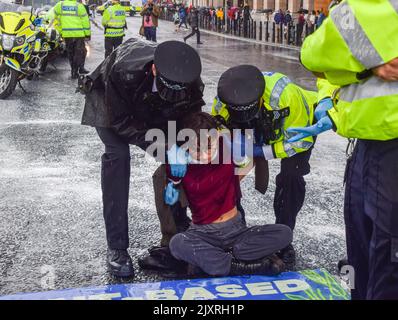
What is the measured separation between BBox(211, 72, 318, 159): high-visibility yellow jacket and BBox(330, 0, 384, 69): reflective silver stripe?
3.50 ft

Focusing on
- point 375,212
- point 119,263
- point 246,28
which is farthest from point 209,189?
point 246,28

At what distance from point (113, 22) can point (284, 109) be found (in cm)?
1122

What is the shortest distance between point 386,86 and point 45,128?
5.97m

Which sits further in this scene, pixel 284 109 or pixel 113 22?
pixel 113 22

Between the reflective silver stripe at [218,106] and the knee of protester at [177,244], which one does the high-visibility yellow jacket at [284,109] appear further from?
the knee of protester at [177,244]

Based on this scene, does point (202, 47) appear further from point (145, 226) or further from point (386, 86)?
point (386, 86)

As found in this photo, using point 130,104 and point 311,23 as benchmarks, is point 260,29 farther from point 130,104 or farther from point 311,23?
point 130,104

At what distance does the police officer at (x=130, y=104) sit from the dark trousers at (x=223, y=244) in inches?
11.0

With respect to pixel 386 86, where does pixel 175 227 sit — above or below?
below

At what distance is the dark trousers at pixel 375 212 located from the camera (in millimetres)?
2266

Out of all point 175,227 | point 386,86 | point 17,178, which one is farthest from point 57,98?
point 386,86

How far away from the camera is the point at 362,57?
2225 millimetres

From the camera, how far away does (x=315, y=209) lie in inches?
186
